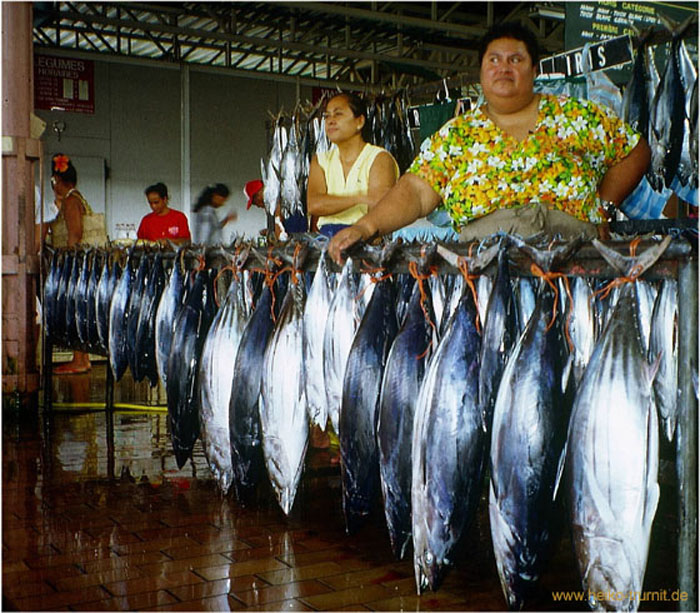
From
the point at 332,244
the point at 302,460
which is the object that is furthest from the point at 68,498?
the point at 332,244

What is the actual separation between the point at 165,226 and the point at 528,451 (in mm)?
6558

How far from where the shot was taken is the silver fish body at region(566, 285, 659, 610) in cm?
205

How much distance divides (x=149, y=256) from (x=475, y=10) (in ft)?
34.3

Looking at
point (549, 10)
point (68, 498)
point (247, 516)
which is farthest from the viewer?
point (549, 10)

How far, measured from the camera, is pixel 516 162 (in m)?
3.04

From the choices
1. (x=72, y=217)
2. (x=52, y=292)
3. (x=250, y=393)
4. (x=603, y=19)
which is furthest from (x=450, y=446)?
(x=72, y=217)

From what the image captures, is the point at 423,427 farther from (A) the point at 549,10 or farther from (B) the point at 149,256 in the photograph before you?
(A) the point at 549,10

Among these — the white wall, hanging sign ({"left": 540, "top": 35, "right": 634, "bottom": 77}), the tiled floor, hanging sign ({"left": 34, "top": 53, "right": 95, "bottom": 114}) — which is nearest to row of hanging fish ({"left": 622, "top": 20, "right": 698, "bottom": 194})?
hanging sign ({"left": 540, "top": 35, "right": 634, "bottom": 77})

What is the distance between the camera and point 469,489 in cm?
236

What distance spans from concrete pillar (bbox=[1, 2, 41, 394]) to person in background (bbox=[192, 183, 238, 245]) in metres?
8.19

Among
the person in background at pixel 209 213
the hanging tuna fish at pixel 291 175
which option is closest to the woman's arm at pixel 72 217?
the hanging tuna fish at pixel 291 175

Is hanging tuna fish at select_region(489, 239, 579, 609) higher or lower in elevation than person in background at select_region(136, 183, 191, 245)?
lower

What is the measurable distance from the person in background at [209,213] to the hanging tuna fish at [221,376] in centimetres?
1080

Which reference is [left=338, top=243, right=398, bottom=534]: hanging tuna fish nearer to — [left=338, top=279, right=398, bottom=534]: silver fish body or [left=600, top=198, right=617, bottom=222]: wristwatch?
[left=338, top=279, right=398, bottom=534]: silver fish body
